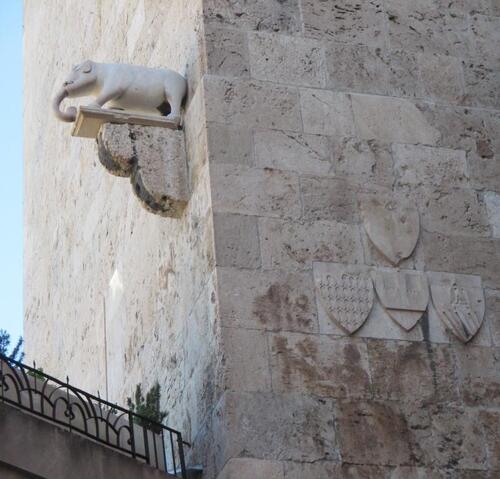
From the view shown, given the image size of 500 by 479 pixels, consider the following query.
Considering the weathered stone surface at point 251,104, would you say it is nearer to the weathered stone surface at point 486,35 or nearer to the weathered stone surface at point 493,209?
the weathered stone surface at point 493,209

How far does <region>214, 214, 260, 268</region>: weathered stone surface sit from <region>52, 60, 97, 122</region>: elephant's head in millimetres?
1738

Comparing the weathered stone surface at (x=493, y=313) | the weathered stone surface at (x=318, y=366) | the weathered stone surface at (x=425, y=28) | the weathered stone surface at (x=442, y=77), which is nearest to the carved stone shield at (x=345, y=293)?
the weathered stone surface at (x=318, y=366)

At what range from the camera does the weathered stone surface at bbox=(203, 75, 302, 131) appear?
9.55 metres

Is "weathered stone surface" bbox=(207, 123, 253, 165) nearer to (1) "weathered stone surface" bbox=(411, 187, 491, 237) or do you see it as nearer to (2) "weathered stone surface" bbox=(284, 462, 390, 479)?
(1) "weathered stone surface" bbox=(411, 187, 491, 237)

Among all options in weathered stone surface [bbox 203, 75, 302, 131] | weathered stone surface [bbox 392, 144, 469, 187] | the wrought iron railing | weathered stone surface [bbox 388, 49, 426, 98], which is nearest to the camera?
the wrought iron railing

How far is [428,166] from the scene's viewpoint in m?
9.84

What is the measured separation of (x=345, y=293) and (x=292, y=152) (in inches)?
42.7

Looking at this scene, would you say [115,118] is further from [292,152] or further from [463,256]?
[463,256]

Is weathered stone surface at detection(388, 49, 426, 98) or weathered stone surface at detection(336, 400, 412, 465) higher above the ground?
weathered stone surface at detection(388, 49, 426, 98)

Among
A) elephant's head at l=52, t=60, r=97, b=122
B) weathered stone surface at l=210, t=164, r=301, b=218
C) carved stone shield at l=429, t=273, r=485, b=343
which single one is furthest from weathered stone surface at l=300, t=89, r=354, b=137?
elephant's head at l=52, t=60, r=97, b=122

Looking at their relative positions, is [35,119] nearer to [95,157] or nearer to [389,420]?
[95,157]

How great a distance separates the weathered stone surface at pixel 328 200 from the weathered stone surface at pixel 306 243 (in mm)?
59

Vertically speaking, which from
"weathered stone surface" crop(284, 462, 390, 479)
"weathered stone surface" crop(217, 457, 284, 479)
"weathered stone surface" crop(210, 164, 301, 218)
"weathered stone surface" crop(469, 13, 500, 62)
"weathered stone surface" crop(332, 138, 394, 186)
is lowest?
"weathered stone surface" crop(284, 462, 390, 479)

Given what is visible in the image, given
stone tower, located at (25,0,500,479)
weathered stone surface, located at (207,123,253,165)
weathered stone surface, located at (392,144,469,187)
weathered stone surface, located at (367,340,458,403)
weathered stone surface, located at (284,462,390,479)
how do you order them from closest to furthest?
1. weathered stone surface, located at (284,462,390,479)
2. stone tower, located at (25,0,500,479)
3. weathered stone surface, located at (367,340,458,403)
4. weathered stone surface, located at (207,123,253,165)
5. weathered stone surface, located at (392,144,469,187)
